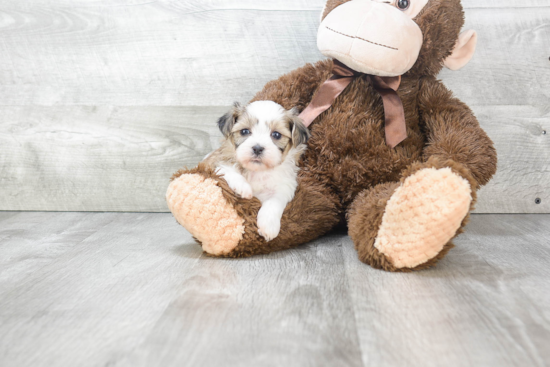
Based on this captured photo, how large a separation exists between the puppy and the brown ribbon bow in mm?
85

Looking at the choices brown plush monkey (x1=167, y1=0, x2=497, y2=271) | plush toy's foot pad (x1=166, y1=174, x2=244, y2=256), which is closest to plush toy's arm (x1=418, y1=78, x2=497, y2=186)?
brown plush monkey (x1=167, y1=0, x2=497, y2=271)

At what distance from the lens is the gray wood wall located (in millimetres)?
1927

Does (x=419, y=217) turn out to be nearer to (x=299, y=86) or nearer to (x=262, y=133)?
(x=262, y=133)

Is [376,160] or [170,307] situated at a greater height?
[376,160]

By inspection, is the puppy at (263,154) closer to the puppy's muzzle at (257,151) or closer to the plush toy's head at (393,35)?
the puppy's muzzle at (257,151)

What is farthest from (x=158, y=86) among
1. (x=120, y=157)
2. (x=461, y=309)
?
(x=461, y=309)

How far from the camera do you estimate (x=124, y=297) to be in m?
1.10

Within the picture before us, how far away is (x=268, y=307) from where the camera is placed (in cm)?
103

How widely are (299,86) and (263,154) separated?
1.31ft

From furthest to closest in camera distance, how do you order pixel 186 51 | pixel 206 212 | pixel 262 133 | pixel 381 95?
pixel 186 51, pixel 381 95, pixel 262 133, pixel 206 212

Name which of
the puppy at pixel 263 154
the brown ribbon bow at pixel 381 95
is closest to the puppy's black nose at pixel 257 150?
the puppy at pixel 263 154

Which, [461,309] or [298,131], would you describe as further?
[298,131]

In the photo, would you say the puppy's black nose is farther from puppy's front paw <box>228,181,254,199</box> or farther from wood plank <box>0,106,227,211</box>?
wood plank <box>0,106,227,211</box>

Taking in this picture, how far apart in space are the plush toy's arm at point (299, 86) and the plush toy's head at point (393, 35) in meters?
0.17
